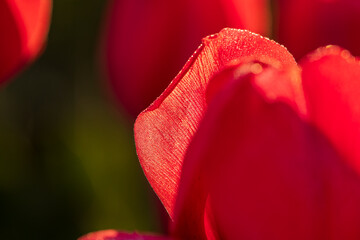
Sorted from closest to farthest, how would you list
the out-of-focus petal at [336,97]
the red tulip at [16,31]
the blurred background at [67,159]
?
the out-of-focus petal at [336,97]
the red tulip at [16,31]
the blurred background at [67,159]

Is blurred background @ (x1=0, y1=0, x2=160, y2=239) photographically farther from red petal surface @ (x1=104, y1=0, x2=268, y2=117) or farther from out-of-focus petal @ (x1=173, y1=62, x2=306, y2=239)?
out-of-focus petal @ (x1=173, y1=62, x2=306, y2=239)

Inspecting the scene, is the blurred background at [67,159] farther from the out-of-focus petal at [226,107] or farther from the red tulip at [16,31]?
the out-of-focus petal at [226,107]

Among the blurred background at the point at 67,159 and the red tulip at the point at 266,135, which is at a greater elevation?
the red tulip at the point at 266,135

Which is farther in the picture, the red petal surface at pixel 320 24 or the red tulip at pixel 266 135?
the red petal surface at pixel 320 24

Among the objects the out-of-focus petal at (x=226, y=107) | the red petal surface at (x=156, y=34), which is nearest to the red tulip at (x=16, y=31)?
the red petal surface at (x=156, y=34)

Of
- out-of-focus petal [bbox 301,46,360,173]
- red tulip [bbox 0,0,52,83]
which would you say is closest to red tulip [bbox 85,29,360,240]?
out-of-focus petal [bbox 301,46,360,173]

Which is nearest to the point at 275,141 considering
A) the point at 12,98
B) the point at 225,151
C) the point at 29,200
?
the point at 225,151

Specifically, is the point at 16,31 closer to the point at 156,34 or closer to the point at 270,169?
the point at 156,34

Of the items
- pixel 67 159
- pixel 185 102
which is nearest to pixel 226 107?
pixel 185 102
